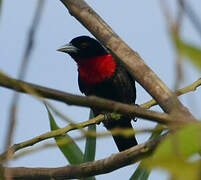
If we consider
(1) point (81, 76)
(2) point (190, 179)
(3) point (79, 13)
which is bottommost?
(2) point (190, 179)

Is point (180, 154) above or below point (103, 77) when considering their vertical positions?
below

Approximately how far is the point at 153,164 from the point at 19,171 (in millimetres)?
1692

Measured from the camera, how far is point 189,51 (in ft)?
2.20

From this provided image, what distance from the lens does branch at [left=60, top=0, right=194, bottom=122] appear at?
1.86m

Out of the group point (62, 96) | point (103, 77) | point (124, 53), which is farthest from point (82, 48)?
point (62, 96)


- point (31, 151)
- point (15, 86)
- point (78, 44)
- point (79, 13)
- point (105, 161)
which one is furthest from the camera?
point (78, 44)

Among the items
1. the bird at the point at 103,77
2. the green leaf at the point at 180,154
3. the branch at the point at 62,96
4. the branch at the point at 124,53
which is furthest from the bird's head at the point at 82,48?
the green leaf at the point at 180,154

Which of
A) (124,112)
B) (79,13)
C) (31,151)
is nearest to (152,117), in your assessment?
(124,112)

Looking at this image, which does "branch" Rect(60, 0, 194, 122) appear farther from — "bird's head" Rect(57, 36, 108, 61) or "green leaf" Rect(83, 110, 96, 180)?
"bird's head" Rect(57, 36, 108, 61)

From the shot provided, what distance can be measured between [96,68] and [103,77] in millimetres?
239

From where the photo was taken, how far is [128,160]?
1775mm

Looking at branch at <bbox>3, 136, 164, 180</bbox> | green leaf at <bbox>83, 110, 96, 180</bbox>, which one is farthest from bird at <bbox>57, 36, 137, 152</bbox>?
branch at <bbox>3, 136, 164, 180</bbox>

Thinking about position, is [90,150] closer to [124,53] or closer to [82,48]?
[124,53]

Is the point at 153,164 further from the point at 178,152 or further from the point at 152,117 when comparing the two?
the point at 152,117
